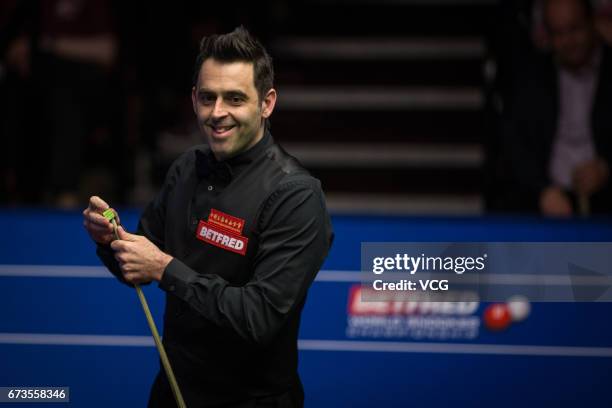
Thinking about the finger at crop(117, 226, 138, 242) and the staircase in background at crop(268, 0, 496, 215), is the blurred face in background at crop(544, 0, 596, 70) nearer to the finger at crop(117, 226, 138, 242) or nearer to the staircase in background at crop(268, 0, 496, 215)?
the staircase in background at crop(268, 0, 496, 215)

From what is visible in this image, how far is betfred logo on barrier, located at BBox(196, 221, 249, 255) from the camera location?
108 inches

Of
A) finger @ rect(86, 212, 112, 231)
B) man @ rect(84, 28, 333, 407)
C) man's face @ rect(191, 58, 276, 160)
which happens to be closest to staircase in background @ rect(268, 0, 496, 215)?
man @ rect(84, 28, 333, 407)

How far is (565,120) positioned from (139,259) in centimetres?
313

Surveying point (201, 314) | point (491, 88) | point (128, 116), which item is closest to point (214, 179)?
point (201, 314)

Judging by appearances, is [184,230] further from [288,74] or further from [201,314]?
[288,74]

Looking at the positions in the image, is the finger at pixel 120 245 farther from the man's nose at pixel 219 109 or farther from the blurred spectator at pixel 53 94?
the blurred spectator at pixel 53 94

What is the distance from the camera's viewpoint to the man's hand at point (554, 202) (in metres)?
4.91

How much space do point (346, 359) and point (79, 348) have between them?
102 cm

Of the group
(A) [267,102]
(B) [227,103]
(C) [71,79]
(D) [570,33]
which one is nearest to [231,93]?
(B) [227,103]

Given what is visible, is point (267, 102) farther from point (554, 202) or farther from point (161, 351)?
point (554, 202)

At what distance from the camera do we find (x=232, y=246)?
8.98 ft

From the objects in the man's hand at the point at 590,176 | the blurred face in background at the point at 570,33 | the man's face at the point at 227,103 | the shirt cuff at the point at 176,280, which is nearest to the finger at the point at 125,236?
the shirt cuff at the point at 176,280

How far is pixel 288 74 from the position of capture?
652 cm

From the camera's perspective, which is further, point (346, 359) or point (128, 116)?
point (128, 116)
